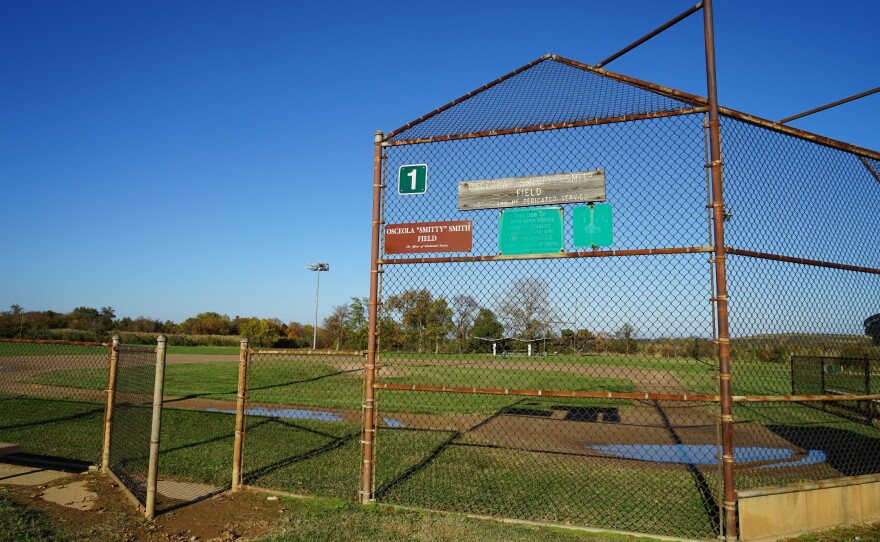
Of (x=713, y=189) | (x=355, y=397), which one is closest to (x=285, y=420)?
(x=355, y=397)

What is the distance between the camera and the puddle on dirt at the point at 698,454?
8.15 meters

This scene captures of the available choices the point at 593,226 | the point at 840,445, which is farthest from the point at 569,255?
the point at 840,445

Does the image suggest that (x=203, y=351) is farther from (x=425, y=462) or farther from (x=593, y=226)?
(x=593, y=226)

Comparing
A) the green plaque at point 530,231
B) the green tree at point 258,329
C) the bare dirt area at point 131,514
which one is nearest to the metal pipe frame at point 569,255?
the green plaque at point 530,231

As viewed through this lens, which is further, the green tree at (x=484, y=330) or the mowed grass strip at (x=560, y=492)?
the green tree at (x=484, y=330)

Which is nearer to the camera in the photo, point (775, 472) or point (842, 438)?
point (775, 472)

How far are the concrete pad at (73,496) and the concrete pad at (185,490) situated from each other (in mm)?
659

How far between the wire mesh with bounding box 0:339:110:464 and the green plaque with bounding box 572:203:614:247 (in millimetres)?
5593

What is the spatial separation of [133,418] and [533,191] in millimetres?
5407

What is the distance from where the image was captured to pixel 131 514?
5199mm

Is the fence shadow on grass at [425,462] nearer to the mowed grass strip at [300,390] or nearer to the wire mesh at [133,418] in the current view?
the mowed grass strip at [300,390]

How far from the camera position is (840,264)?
18.2 ft

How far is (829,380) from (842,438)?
251 centimetres

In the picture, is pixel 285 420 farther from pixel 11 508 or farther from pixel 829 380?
pixel 829 380
